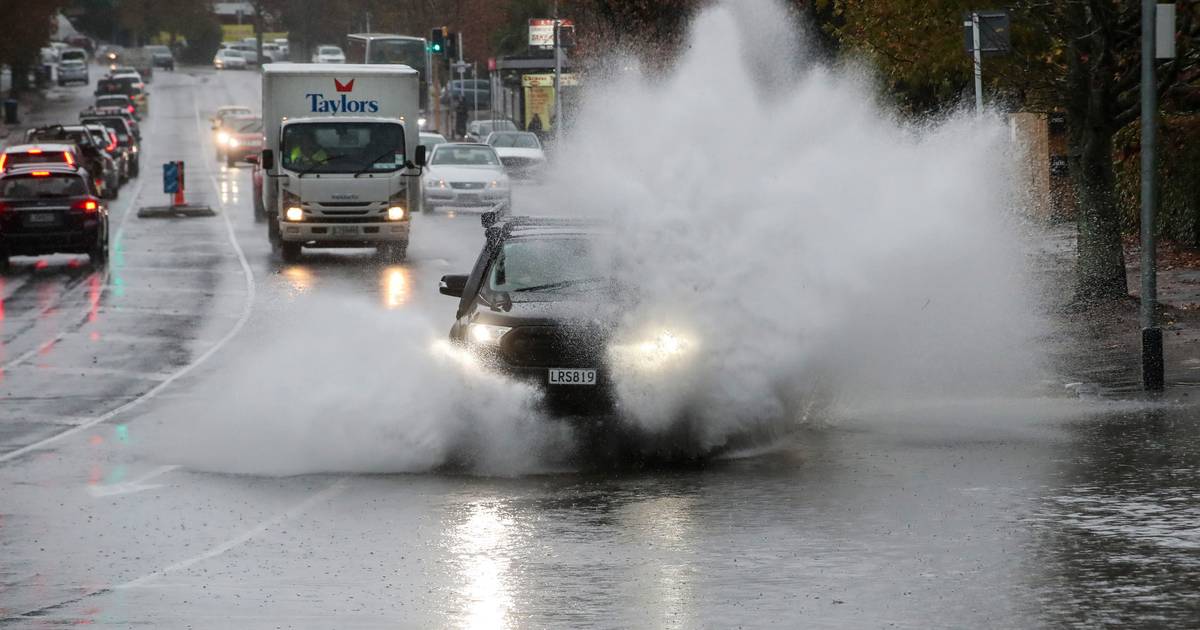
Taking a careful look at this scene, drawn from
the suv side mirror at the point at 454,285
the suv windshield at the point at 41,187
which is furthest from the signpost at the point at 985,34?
the suv windshield at the point at 41,187

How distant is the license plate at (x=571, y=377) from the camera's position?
13.7m

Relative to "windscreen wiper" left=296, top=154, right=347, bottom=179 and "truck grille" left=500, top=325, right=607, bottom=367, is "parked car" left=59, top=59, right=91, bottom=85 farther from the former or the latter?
"truck grille" left=500, top=325, right=607, bottom=367

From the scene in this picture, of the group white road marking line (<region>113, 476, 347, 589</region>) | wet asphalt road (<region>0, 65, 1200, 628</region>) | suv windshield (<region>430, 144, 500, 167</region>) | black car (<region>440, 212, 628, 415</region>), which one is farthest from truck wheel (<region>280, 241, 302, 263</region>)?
white road marking line (<region>113, 476, 347, 589</region>)

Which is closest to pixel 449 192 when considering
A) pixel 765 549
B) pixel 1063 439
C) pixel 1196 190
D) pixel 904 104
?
pixel 904 104

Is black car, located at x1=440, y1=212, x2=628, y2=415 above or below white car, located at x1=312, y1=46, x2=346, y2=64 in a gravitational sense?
below

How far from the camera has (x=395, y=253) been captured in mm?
34812

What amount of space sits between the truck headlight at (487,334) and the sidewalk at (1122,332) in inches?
240

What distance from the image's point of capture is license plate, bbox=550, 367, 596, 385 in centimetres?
1372

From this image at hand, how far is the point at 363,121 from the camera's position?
34344 millimetres

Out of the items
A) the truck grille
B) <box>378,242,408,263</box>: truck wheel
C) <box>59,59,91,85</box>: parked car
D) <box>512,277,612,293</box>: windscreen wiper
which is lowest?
<box>378,242,408,263</box>: truck wheel

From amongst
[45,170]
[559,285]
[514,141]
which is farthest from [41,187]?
[514,141]

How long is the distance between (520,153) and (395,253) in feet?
A: 75.7

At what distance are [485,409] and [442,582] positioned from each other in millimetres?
4155

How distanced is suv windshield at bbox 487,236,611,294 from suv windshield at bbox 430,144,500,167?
32.1 m
